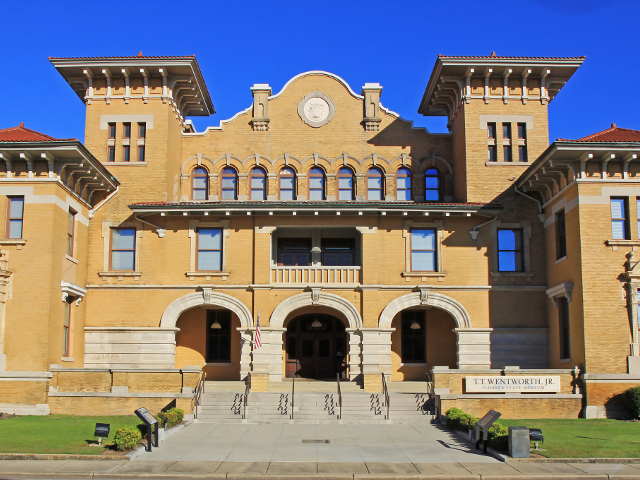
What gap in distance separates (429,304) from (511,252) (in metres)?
4.05

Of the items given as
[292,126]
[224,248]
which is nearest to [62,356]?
[224,248]

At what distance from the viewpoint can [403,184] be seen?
1235 inches

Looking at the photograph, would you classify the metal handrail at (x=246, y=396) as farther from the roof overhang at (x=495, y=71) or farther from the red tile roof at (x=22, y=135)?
the roof overhang at (x=495, y=71)

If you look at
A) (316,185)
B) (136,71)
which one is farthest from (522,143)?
(136,71)

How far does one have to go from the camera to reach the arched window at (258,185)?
102 feet

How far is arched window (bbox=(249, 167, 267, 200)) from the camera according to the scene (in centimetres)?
3117

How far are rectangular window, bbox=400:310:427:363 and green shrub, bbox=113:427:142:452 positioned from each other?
1526cm

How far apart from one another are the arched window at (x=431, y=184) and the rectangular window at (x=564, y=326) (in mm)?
7454

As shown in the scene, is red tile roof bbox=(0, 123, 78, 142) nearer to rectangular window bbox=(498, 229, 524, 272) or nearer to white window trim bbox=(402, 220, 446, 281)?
white window trim bbox=(402, 220, 446, 281)

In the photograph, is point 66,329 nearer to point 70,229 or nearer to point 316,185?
point 70,229

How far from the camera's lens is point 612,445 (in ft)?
57.3

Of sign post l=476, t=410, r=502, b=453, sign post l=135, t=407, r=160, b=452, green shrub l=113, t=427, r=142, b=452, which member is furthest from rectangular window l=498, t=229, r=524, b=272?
green shrub l=113, t=427, r=142, b=452

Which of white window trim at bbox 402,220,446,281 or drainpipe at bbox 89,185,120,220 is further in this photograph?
drainpipe at bbox 89,185,120,220

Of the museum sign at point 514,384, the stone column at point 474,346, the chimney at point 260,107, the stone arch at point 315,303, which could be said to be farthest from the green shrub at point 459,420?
the chimney at point 260,107
